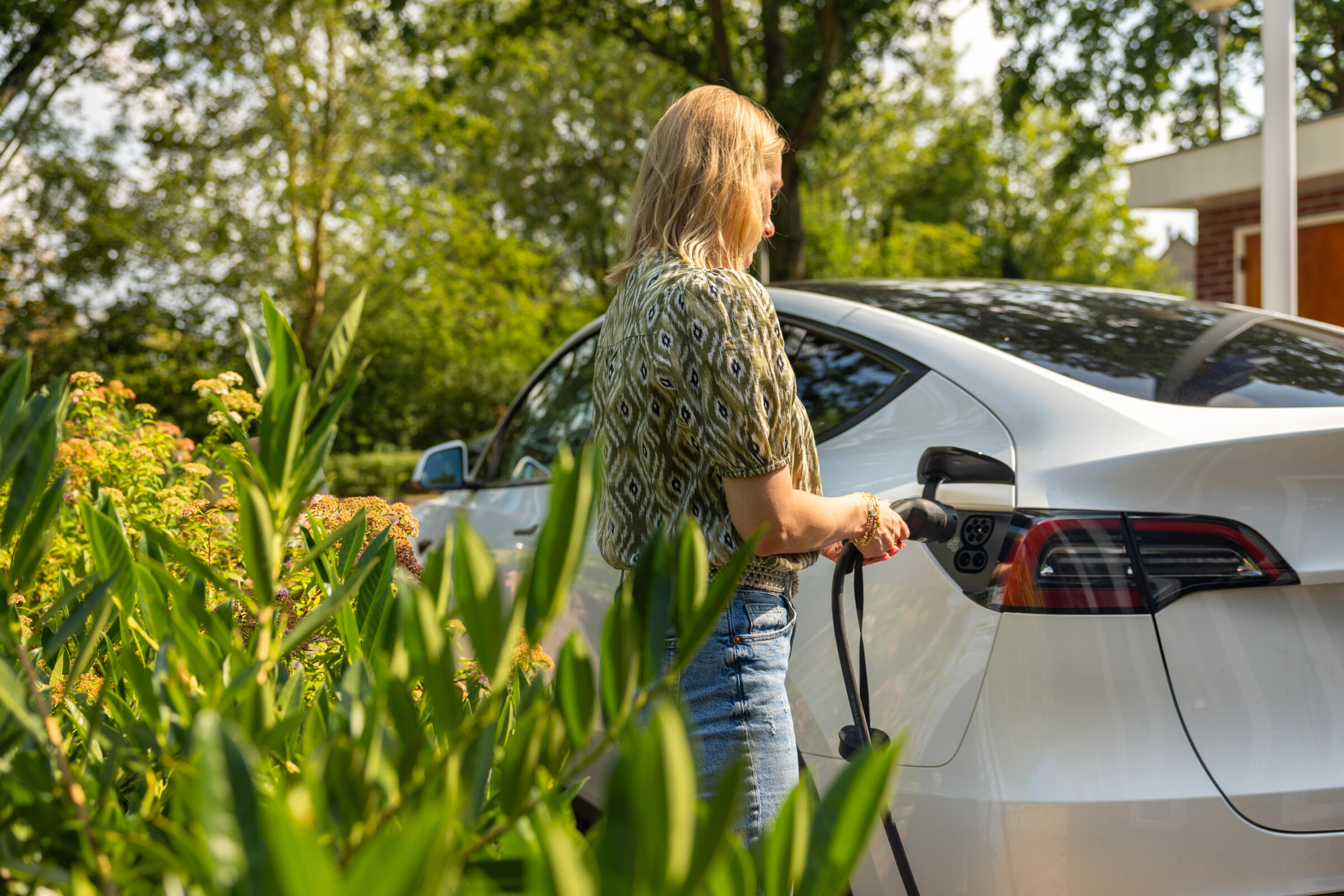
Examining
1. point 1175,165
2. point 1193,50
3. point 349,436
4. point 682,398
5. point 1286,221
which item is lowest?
point 349,436

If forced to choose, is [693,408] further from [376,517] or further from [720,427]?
[376,517]

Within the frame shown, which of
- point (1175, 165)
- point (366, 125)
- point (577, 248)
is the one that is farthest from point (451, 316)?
point (577, 248)

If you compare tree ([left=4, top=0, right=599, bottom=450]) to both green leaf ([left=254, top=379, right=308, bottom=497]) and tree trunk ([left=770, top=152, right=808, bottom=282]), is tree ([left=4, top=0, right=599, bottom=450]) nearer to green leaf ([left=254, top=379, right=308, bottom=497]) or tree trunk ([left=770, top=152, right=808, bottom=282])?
tree trunk ([left=770, top=152, right=808, bottom=282])

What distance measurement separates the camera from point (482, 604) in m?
0.72

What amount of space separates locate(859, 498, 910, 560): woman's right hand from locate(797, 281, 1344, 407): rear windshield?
52 centimetres

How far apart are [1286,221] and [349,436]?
1563 cm

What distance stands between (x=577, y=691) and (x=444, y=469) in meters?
3.12

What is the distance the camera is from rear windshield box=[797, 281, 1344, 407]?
79.0 inches

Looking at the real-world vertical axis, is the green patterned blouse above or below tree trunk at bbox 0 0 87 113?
below

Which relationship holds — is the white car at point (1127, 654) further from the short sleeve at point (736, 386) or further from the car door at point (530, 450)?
the car door at point (530, 450)

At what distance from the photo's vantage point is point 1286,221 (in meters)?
5.22

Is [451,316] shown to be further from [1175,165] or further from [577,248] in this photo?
[577,248]

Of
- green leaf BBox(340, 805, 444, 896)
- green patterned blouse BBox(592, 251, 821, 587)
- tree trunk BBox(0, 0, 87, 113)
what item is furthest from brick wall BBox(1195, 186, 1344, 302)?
tree trunk BBox(0, 0, 87, 113)

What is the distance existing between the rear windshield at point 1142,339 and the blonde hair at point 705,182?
702 mm
